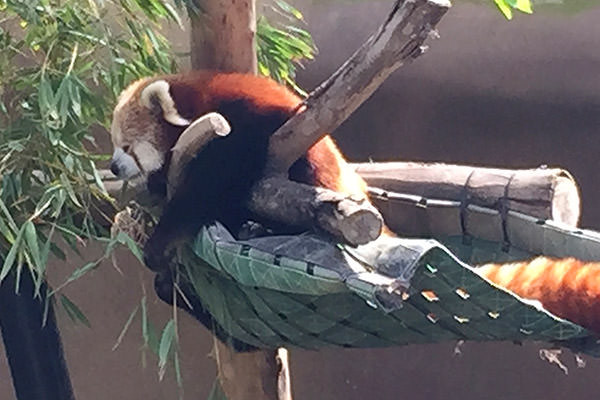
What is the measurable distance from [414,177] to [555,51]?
101 cm

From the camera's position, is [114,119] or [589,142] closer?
[114,119]

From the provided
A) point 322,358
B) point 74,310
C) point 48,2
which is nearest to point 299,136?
point 48,2

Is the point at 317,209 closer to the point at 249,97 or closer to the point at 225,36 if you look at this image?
the point at 249,97

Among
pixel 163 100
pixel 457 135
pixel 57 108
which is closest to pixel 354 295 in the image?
pixel 163 100

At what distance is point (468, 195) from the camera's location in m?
2.29

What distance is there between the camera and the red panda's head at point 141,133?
2184 millimetres

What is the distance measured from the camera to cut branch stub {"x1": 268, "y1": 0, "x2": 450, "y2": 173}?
5.32ft

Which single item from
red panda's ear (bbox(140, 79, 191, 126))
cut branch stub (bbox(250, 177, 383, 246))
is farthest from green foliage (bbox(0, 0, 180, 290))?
cut branch stub (bbox(250, 177, 383, 246))

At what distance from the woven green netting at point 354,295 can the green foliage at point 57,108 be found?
37 centimetres

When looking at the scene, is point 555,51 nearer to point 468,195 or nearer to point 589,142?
point 589,142

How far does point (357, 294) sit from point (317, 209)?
0.71 feet

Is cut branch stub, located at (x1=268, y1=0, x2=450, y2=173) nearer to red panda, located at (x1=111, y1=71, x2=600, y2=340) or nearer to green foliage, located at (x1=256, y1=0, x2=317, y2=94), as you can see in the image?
red panda, located at (x1=111, y1=71, x2=600, y2=340)

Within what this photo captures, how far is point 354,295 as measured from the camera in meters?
1.66

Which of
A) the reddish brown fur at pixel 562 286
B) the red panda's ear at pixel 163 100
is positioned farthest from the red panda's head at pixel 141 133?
the reddish brown fur at pixel 562 286
